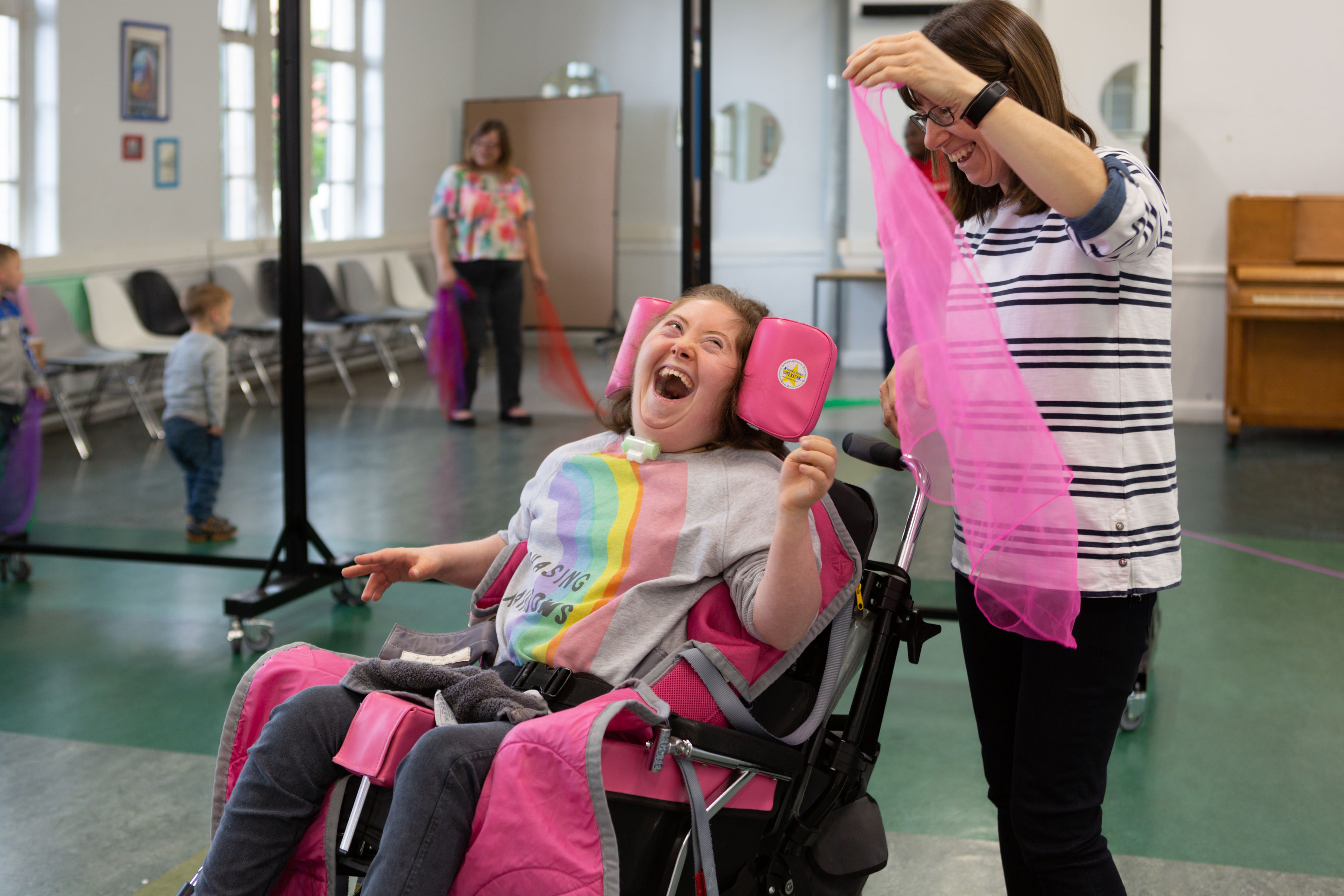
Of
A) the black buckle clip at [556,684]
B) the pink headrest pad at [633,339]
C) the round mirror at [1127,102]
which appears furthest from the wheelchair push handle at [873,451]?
the round mirror at [1127,102]

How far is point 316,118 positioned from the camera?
400 cm

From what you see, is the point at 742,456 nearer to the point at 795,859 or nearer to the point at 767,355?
the point at 767,355

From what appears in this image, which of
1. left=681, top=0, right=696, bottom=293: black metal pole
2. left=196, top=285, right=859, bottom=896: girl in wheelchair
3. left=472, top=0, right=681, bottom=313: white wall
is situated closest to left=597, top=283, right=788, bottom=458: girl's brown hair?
left=196, top=285, right=859, bottom=896: girl in wheelchair

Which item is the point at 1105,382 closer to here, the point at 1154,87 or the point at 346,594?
the point at 1154,87

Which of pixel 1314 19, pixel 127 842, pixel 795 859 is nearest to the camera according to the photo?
pixel 795 859

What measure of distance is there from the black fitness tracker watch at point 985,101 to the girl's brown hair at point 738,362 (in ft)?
2.00

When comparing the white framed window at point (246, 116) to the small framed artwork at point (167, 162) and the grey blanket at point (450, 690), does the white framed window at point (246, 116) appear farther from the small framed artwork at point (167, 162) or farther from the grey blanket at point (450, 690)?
the grey blanket at point (450, 690)

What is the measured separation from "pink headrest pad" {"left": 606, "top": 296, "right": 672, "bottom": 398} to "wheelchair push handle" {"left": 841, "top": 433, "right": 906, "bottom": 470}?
1.29 ft

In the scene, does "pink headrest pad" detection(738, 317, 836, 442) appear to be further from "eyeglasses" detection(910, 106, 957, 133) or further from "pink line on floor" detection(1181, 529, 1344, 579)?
"pink line on floor" detection(1181, 529, 1344, 579)

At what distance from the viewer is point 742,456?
1.83 m

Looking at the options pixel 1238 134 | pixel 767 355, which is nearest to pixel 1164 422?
pixel 767 355

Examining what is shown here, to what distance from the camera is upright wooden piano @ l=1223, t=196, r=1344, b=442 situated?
250 inches

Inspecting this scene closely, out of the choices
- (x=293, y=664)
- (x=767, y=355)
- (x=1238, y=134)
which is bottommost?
(x=293, y=664)

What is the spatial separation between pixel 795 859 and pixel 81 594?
10.6 feet
